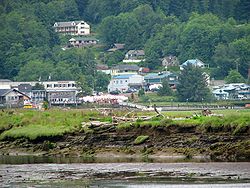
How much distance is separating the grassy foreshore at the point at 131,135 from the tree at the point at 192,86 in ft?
161

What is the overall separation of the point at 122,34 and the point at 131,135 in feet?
333

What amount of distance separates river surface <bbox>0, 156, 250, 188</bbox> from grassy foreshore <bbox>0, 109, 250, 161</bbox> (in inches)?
84.4

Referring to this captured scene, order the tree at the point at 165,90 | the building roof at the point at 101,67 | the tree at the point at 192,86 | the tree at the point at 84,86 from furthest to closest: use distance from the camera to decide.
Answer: the building roof at the point at 101,67 < the tree at the point at 84,86 < the tree at the point at 165,90 < the tree at the point at 192,86

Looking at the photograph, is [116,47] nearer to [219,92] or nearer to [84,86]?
[84,86]

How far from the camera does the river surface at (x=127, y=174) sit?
4103 centimetres

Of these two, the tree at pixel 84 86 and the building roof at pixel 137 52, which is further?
the building roof at pixel 137 52

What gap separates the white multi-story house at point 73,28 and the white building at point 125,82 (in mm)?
36528

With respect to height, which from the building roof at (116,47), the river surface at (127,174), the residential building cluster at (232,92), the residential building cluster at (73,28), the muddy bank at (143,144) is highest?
the residential building cluster at (73,28)

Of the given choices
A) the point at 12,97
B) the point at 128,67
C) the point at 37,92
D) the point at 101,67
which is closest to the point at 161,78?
the point at 128,67

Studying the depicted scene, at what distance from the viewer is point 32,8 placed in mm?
165875

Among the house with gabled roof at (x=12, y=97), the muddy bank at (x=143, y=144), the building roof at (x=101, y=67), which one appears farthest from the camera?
the building roof at (x=101, y=67)

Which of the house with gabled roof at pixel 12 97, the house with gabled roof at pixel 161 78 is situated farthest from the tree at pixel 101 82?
the house with gabled roof at pixel 12 97

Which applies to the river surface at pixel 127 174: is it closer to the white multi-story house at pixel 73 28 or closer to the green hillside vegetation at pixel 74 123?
the green hillside vegetation at pixel 74 123

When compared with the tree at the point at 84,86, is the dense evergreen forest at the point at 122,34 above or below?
above
